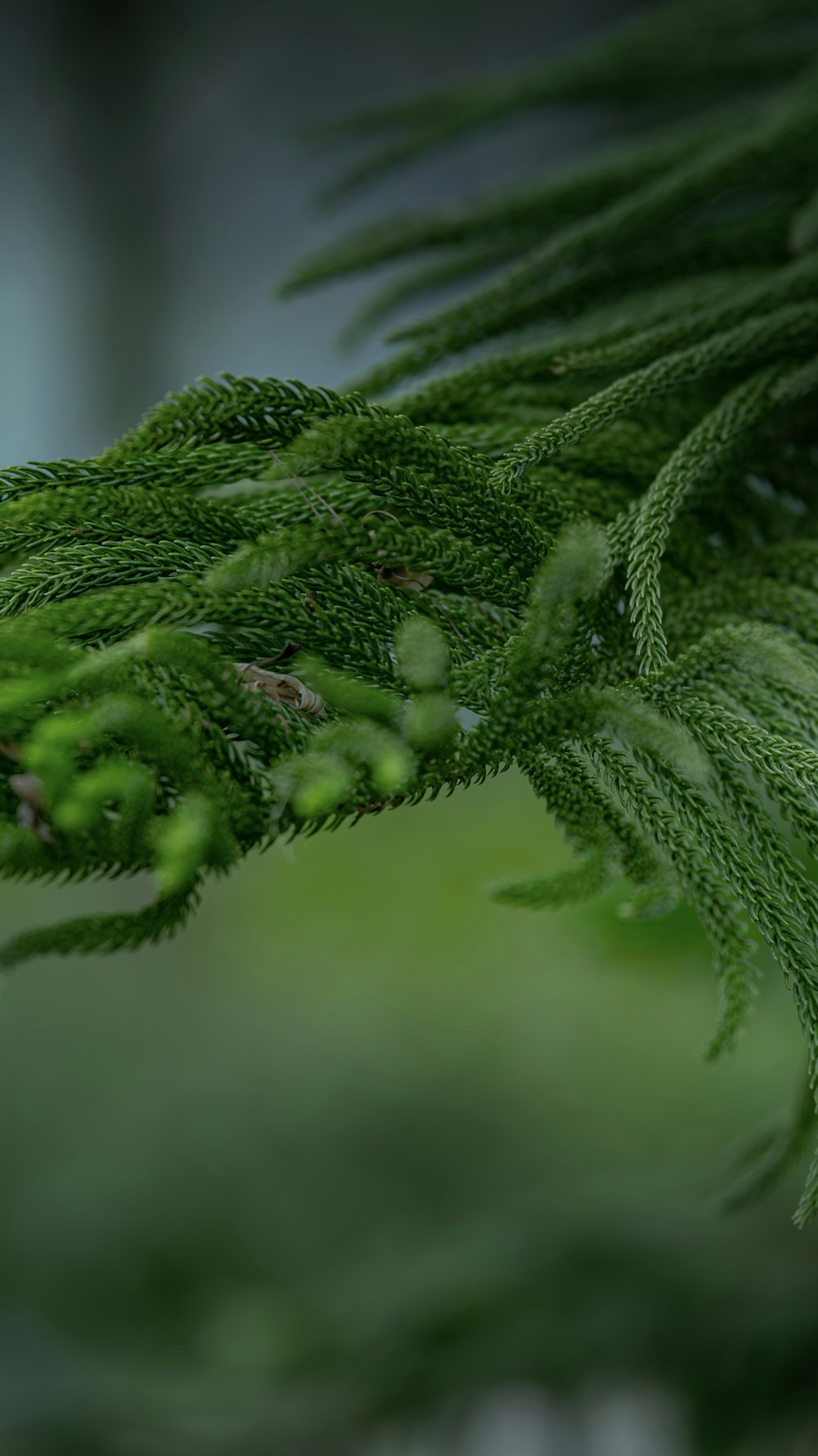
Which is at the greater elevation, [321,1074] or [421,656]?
[321,1074]

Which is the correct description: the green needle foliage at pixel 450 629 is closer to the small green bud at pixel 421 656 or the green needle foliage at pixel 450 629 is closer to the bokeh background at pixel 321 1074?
the small green bud at pixel 421 656

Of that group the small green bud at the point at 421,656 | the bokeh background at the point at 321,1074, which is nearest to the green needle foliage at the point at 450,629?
the small green bud at the point at 421,656

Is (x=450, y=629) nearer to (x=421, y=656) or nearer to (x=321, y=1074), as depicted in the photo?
(x=421, y=656)

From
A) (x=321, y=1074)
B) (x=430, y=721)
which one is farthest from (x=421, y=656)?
(x=321, y=1074)

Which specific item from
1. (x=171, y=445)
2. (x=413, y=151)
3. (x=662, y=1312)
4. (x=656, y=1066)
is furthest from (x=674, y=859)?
(x=656, y=1066)

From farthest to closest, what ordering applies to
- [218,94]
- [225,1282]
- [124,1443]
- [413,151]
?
[218,94], [225,1282], [124,1443], [413,151]

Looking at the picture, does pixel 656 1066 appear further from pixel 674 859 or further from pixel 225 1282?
pixel 674 859
